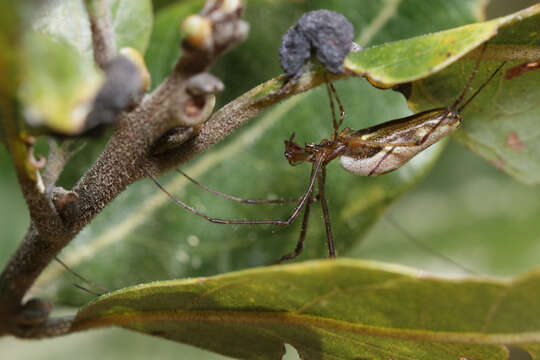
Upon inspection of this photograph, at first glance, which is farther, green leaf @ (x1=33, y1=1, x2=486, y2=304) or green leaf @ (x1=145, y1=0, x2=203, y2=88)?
green leaf @ (x1=33, y1=1, x2=486, y2=304)

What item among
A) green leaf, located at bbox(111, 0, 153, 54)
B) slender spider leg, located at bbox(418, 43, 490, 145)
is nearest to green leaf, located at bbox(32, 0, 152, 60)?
green leaf, located at bbox(111, 0, 153, 54)

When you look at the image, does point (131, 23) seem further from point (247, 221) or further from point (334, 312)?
point (334, 312)

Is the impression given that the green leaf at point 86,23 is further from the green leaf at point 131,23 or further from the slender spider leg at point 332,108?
the slender spider leg at point 332,108

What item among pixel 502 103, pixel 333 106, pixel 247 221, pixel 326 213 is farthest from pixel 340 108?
pixel 502 103

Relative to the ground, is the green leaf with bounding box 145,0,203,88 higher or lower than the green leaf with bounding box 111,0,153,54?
lower

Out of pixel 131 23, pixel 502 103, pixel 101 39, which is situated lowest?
pixel 502 103

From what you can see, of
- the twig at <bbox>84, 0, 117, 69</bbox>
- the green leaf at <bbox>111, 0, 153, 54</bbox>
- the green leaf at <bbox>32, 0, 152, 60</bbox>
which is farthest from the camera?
the green leaf at <bbox>111, 0, 153, 54</bbox>

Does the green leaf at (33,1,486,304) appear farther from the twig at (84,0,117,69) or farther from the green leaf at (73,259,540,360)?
the twig at (84,0,117,69)
